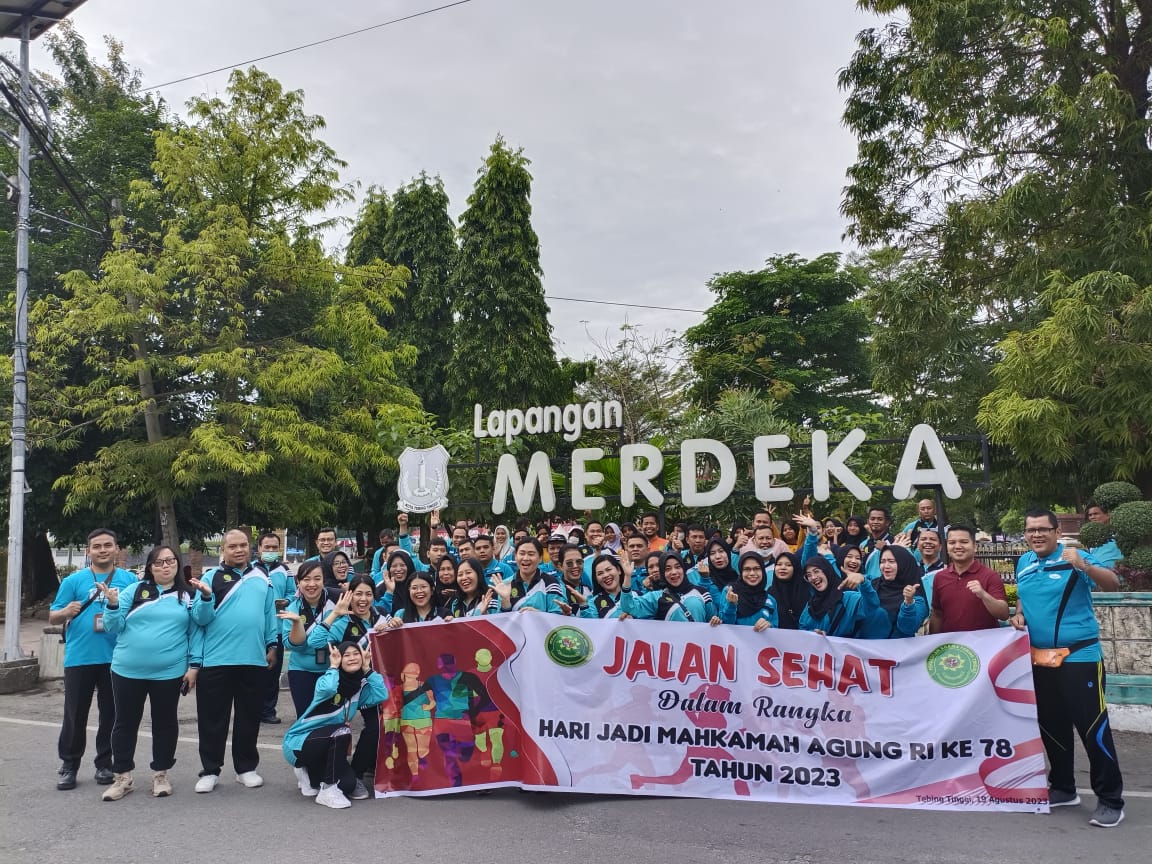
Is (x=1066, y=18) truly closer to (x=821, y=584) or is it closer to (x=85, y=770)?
(x=821, y=584)

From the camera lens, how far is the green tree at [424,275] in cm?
2798

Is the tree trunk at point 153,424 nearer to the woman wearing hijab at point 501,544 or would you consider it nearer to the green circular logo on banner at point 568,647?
the woman wearing hijab at point 501,544

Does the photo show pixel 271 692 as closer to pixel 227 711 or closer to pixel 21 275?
pixel 227 711

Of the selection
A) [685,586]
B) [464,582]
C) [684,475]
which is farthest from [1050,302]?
A: [464,582]

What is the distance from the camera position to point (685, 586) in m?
6.94

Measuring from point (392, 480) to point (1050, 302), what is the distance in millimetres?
16829

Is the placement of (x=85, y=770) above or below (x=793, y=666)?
below

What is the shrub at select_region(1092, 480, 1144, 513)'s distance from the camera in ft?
37.7

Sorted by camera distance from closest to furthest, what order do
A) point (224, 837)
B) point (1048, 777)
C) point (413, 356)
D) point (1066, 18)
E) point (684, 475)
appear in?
point (224, 837) → point (1048, 777) → point (684, 475) → point (1066, 18) → point (413, 356)

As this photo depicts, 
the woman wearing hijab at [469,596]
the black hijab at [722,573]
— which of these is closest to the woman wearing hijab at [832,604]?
the black hijab at [722,573]

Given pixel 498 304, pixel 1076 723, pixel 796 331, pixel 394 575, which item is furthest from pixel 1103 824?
pixel 796 331

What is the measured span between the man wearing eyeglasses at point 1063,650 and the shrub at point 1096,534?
5.85 metres

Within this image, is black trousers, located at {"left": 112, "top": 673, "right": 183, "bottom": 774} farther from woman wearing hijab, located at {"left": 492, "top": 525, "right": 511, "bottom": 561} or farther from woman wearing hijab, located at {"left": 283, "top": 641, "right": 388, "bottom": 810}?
woman wearing hijab, located at {"left": 492, "top": 525, "right": 511, "bottom": 561}

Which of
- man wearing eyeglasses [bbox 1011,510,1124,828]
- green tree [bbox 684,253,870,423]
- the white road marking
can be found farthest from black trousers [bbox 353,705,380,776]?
green tree [bbox 684,253,870,423]
